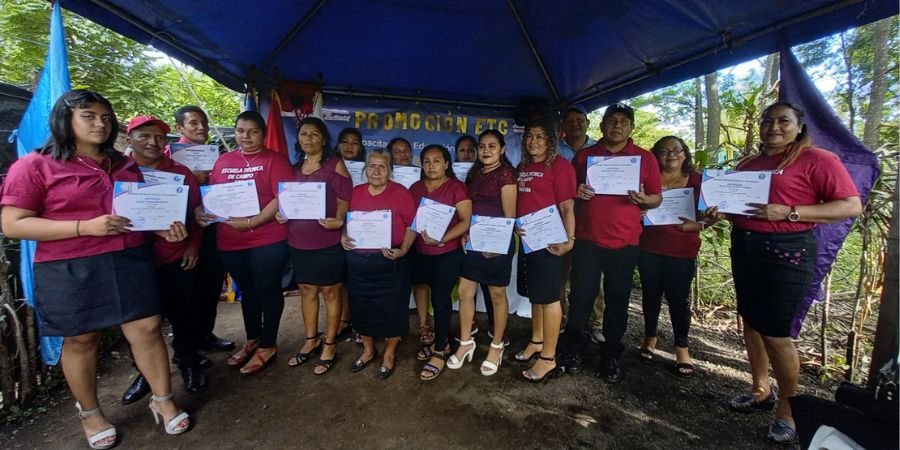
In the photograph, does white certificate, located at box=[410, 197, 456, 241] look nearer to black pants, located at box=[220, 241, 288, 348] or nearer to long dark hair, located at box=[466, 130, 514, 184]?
long dark hair, located at box=[466, 130, 514, 184]

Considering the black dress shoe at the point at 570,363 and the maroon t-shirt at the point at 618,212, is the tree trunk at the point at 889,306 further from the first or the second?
the black dress shoe at the point at 570,363

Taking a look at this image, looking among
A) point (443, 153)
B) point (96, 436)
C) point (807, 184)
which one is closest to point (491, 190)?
point (443, 153)

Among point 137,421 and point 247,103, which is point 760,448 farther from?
point 247,103

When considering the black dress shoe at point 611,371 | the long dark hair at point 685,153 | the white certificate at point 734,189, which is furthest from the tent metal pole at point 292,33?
the black dress shoe at point 611,371

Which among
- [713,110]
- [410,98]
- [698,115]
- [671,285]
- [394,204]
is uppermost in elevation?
[698,115]

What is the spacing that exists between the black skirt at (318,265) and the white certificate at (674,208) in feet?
8.73

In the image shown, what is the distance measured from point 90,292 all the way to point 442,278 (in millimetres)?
2196

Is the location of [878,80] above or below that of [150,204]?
above

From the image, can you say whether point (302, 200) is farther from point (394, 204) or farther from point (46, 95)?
point (46, 95)

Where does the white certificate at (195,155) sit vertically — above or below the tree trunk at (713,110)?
below

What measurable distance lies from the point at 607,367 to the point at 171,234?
11.3 feet

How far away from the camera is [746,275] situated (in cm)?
231

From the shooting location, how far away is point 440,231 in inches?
109

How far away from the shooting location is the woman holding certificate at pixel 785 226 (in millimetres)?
2070
